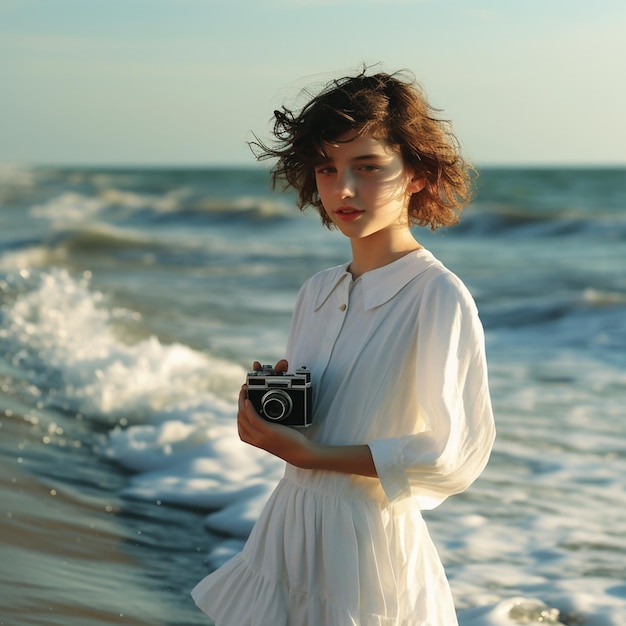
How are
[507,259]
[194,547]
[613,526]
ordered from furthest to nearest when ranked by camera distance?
[507,259]
[613,526]
[194,547]

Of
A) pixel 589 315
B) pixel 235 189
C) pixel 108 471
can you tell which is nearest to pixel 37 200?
pixel 235 189

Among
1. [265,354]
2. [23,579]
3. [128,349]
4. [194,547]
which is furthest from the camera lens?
[265,354]

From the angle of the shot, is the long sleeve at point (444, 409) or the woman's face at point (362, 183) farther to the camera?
the woman's face at point (362, 183)

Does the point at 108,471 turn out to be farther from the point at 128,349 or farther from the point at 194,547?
the point at 128,349

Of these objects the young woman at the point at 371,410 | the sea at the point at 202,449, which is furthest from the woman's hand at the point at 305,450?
the sea at the point at 202,449

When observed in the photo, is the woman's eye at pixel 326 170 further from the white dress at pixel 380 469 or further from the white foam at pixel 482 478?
the white foam at pixel 482 478

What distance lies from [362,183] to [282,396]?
0.45 meters

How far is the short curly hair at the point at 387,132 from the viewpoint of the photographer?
2201 millimetres

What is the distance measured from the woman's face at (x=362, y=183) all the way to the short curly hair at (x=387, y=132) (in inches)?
0.7

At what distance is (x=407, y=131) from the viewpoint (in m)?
2.22

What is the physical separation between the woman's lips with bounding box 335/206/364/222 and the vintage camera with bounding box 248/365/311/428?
321mm

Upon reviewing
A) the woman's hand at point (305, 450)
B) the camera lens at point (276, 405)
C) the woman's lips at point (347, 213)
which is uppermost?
the woman's lips at point (347, 213)

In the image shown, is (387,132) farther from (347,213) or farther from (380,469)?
(380,469)

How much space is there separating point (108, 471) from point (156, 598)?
161 centimetres
